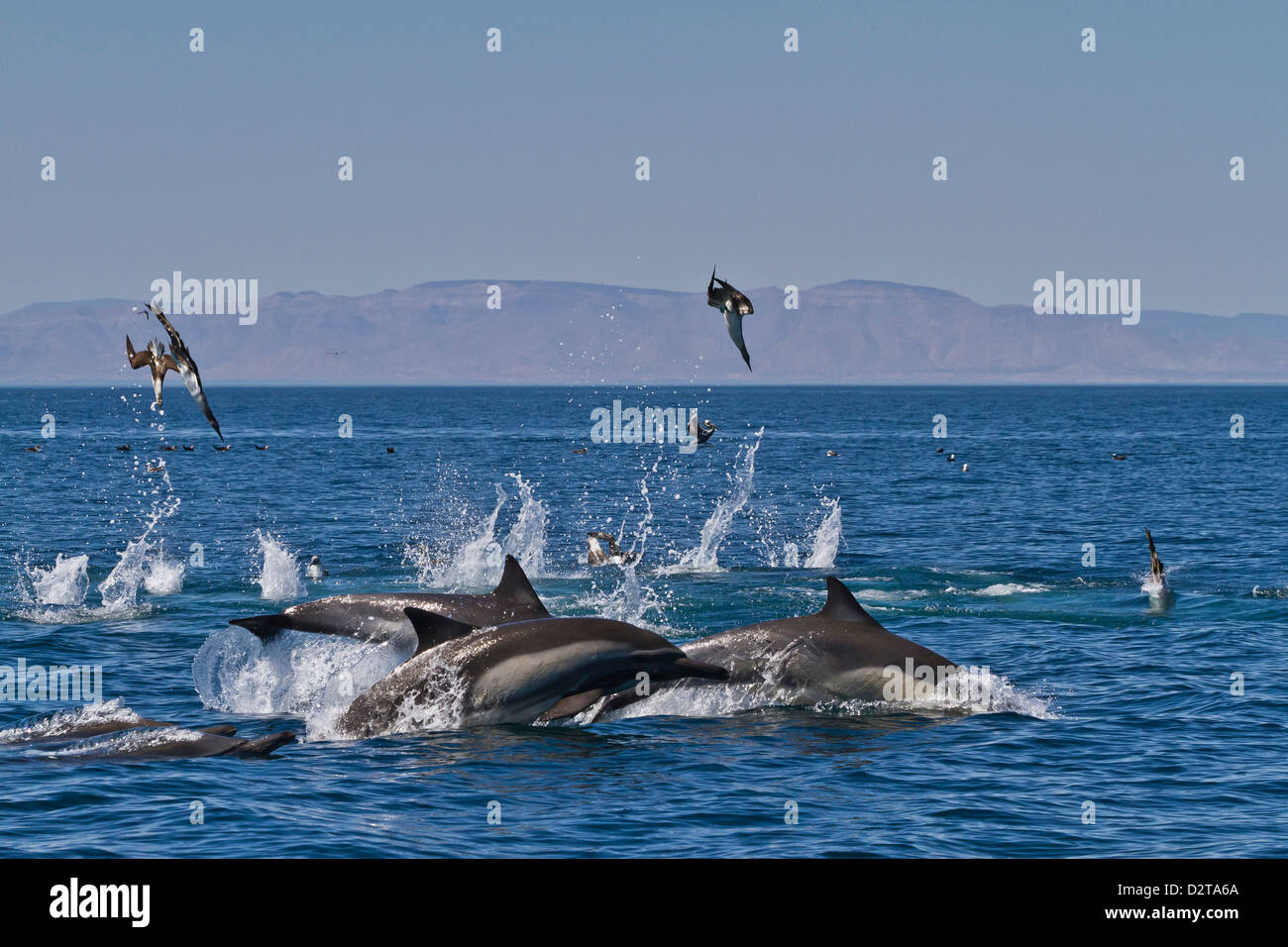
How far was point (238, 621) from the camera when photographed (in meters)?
18.4

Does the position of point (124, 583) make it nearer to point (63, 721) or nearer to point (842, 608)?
point (63, 721)

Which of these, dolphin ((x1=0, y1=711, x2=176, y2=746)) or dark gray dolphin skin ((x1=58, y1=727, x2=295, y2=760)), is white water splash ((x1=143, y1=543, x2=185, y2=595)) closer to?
dolphin ((x1=0, y1=711, x2=176, y2=746))

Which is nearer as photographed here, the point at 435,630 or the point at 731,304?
the point at 435,630

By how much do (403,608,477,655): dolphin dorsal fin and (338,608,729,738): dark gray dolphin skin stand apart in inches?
0.4

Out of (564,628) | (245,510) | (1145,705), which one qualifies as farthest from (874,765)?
(245,510)

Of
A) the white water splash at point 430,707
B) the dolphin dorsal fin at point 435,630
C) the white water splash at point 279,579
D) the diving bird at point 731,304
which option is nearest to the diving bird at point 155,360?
the white water splash at point 279,579

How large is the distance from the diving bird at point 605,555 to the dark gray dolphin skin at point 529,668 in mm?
21252

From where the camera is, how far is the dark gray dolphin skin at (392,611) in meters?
18.4

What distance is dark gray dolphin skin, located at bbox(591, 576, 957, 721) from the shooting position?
18266 millimetres

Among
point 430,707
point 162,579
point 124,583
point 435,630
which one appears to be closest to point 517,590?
point 435,630

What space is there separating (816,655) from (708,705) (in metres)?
1.59

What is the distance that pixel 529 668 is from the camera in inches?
651

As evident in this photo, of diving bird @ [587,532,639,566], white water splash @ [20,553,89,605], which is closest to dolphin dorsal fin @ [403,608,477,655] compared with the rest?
white water splash @ [20,553,89,605]

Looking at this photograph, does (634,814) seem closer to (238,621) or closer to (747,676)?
(747,676)
